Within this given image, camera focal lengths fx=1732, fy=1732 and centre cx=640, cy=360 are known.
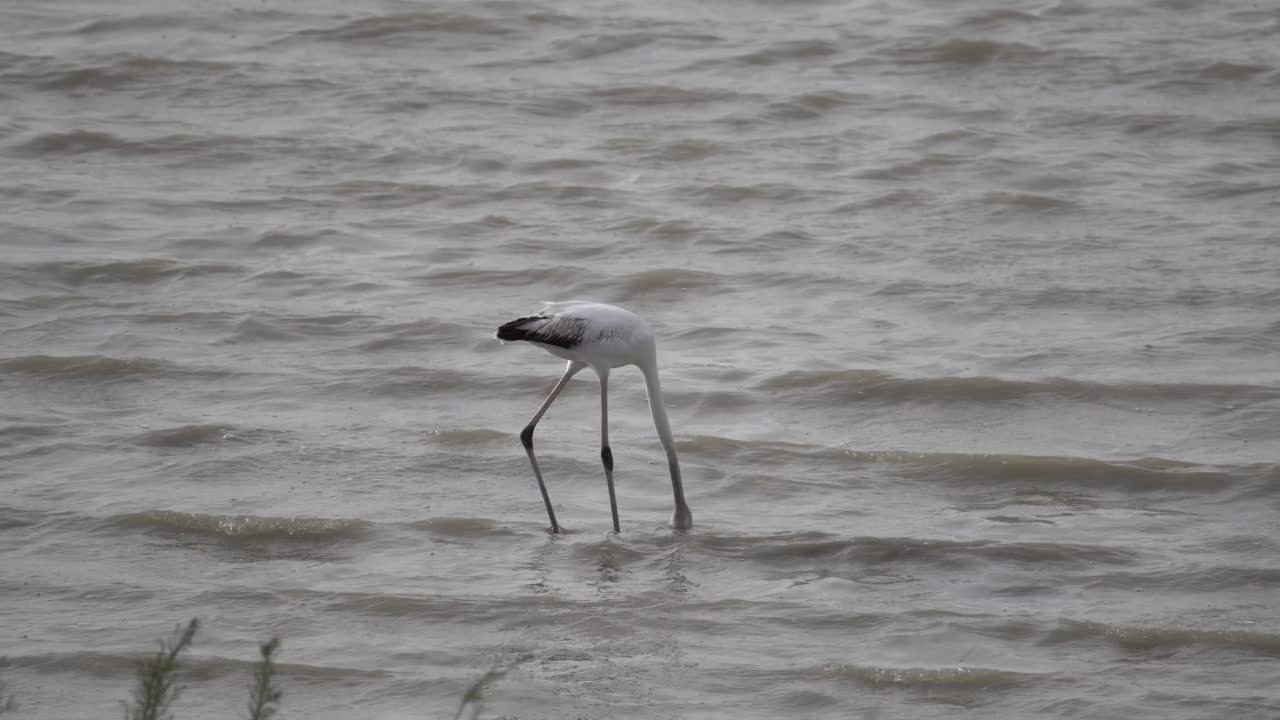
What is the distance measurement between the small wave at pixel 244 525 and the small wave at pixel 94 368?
1.95 meters

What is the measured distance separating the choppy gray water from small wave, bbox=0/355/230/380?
1.0 inches

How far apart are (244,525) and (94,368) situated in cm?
245

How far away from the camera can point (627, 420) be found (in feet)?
30.6

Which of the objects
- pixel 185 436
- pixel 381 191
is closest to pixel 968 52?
pixel 381 191

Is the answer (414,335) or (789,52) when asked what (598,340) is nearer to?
(414,335)

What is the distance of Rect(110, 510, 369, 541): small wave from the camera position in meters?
7.57

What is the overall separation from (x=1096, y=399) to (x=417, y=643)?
4.33m

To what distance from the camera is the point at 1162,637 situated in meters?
6.59

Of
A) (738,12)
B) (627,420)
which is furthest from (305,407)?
(738,12)

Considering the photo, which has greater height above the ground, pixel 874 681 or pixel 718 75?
pixel 718 75

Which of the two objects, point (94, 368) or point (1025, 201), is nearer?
point (94, 368)

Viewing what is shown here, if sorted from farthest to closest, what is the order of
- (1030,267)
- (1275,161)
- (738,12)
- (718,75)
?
(738,12)
(718,75)
(1275,161)
(1030,267)

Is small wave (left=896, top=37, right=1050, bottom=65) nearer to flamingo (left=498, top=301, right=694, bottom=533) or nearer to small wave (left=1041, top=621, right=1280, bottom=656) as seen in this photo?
flamingo (left=498, top=301, right=694, bottom=533)

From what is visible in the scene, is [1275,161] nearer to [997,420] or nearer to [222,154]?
[997,420]
